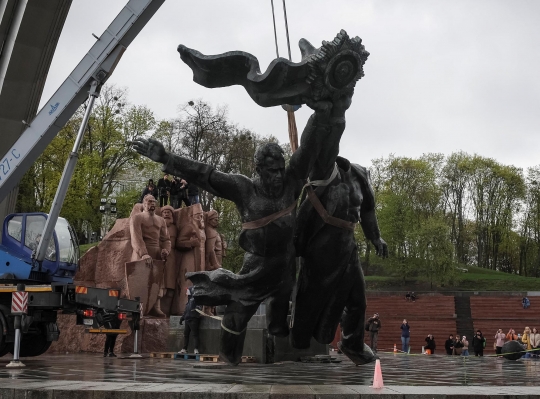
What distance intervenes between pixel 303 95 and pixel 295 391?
8.94 ft

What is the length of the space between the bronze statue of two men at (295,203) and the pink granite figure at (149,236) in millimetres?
11615

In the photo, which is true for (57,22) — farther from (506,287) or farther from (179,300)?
(506,287)

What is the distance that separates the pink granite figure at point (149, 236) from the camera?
18922mm

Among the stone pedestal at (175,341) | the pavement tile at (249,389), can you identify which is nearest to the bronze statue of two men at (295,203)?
the pavement tile at (249,389)

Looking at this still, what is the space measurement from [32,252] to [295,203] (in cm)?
930

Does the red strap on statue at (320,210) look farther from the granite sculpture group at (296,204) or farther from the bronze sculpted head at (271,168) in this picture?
the bronze sculpted head at (271,168)

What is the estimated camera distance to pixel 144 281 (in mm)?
18844

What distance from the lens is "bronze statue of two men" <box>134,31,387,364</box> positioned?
661 cm

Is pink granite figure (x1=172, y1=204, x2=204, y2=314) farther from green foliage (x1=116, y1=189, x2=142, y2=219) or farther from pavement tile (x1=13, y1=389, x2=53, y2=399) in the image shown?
green foliage (x1=116, y1=189, x2=142, y2=219)

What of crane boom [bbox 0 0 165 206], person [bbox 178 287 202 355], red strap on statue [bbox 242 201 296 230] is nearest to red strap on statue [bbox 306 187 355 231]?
red strap on statue [bbox 242 201 296 230]

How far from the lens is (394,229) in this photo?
62.0 meters

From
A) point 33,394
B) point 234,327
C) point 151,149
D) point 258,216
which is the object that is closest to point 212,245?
point 234,327

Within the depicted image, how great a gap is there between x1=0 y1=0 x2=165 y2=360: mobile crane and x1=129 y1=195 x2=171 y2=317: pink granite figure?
2.81 metres

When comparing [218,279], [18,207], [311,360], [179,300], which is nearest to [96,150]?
[18,207]
